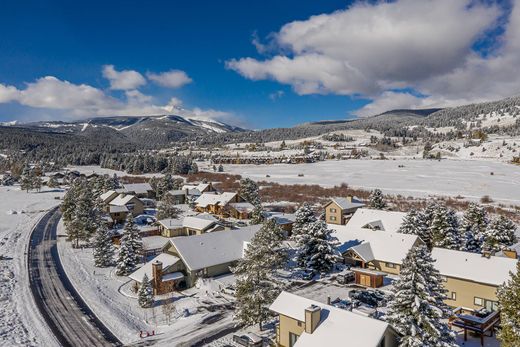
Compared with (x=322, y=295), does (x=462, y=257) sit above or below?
above

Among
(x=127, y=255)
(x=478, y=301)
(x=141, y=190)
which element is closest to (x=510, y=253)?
(x=478, y=301)

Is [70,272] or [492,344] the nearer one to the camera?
[492,344]

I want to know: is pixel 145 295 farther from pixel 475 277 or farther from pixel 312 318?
pixel 475 277

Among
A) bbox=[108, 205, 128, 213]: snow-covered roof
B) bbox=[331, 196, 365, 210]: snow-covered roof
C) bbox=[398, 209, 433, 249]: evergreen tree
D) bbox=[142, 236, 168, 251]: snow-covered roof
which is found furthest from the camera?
bbox=[108, 205, 128, 213]: snow-covered roof

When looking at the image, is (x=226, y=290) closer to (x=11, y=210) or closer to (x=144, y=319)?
(x=144, y=319)

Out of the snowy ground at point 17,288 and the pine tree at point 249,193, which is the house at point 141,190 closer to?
the snowy ground at point 17,288

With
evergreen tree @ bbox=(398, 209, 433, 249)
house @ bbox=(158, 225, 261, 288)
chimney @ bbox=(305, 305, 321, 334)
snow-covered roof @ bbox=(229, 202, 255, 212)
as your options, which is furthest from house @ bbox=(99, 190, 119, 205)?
chimney @ bbox=(305, 305, 321, 334)

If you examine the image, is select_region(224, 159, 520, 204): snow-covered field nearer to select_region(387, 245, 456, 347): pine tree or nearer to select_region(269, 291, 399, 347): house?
select_region(387, 245, 456, 347): pine tree

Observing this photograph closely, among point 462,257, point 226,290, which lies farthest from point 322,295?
point 462,257
